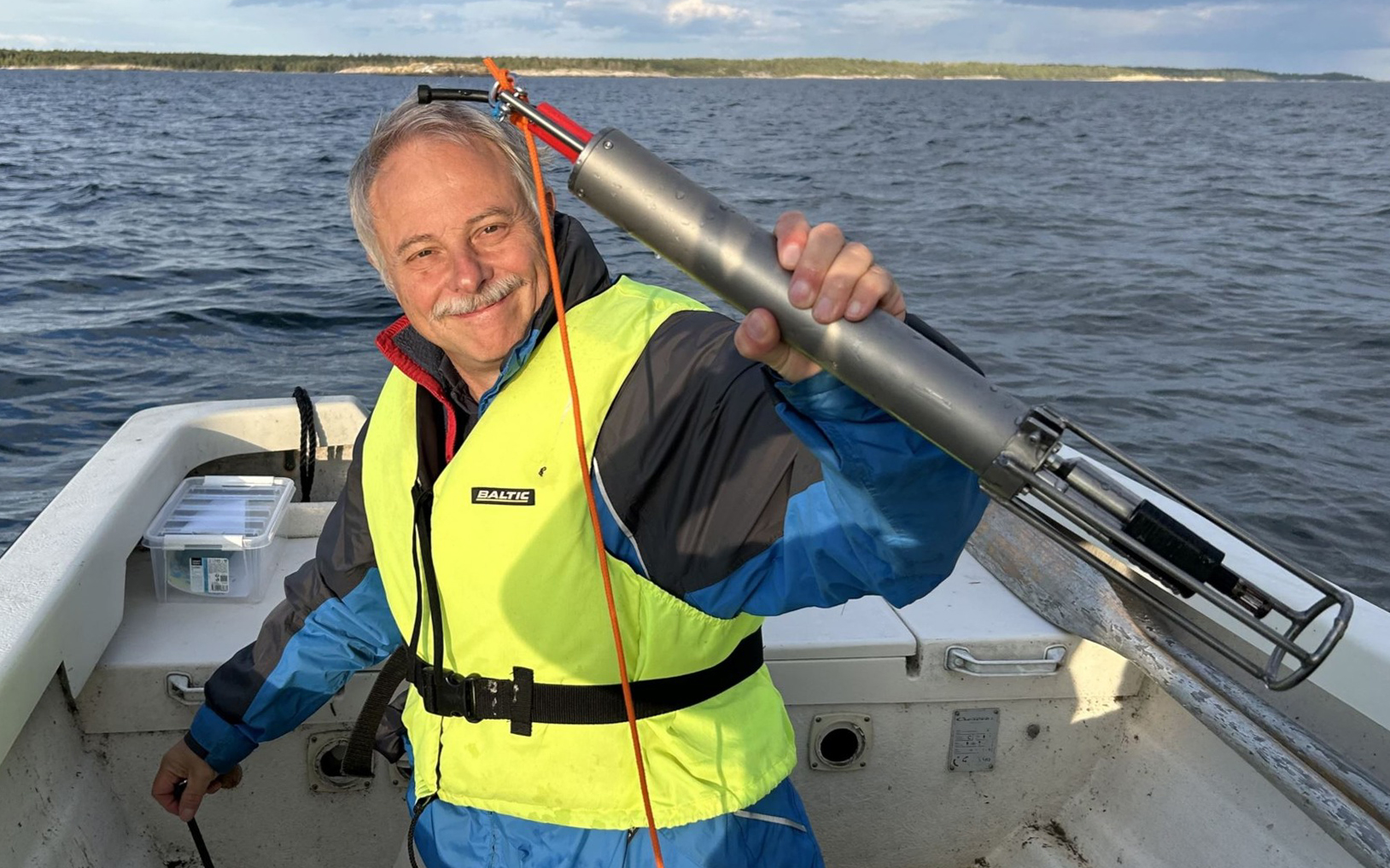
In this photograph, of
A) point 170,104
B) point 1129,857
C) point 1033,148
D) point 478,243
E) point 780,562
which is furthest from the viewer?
point 170,104

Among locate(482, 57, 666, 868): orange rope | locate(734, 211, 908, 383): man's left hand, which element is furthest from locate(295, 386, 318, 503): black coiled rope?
locate(734, 211, 908, 383): man's left hand

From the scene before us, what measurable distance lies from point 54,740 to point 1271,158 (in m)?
30.9

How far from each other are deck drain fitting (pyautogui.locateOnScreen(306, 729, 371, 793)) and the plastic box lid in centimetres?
59

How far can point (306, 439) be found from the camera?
3.99m

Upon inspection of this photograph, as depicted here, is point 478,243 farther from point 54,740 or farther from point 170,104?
point 170,104

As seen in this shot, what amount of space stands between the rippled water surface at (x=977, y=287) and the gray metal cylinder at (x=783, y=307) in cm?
622

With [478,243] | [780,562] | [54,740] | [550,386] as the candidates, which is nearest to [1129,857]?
[780,562]

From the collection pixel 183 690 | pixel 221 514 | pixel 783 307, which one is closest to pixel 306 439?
pixel 221 514

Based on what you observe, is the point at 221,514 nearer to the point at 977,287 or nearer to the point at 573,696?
the point at 573,696

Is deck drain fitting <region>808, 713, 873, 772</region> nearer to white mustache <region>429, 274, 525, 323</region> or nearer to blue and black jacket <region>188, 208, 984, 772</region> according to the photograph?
blue and black jacket <region>188, 208, 984, 772</region>

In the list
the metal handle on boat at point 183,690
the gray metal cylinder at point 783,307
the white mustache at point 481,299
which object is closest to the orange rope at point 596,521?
the white mustache at point 481,299

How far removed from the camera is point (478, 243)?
2.16 m

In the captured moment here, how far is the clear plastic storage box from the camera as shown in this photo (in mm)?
3121

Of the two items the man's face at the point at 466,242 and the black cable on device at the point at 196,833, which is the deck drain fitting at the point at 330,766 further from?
the man's face at the point at 466,242
